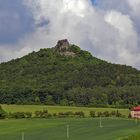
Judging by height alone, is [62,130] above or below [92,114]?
below

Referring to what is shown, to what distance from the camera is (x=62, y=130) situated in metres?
94.7

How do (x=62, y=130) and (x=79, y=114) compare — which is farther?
(x=79, y=114)

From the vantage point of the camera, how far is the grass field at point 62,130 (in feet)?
263

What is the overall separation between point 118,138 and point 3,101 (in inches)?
4345

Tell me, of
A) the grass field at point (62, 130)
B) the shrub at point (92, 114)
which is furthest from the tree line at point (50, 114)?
the grass field at point (62, 130)

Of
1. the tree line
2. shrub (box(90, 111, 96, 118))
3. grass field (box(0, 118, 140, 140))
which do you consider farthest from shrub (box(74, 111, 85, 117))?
grass field (box(0, 118, 140, 140))

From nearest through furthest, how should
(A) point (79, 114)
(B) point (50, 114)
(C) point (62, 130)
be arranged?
(C) point (62, 130) < (A) point (79, 114) < (B) point (50, 114)

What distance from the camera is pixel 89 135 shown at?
268 feet

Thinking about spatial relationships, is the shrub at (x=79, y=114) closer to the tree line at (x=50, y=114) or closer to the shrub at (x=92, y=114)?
the tree line at (x=50, y=114)

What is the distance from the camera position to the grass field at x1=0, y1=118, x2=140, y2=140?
263ft

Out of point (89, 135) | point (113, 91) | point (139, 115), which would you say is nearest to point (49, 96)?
point (113, 91)

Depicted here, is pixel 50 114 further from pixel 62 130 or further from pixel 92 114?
pixel 62 130

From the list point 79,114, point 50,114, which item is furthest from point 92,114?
point 50,114

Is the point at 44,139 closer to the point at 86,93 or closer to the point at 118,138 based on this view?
the point at 118,138
